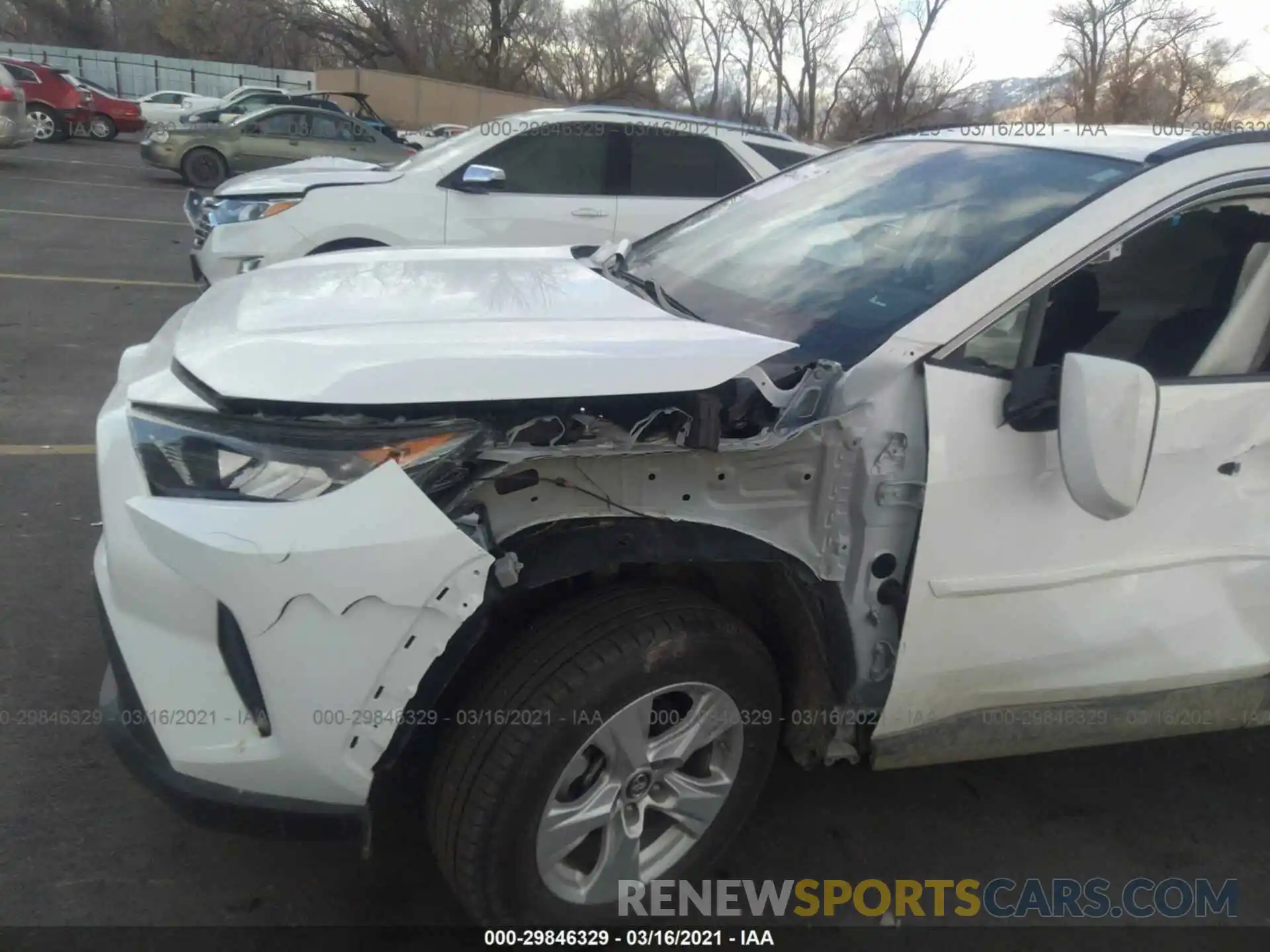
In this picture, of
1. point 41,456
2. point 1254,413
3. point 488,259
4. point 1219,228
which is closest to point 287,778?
point 488,259

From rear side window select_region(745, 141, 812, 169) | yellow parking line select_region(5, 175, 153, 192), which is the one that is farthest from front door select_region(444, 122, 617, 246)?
yellow parking line select_region(5, 175, 153, 192)

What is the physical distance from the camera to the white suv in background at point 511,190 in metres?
6.20

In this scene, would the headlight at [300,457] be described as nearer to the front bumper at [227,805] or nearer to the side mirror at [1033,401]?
the front bumper at [227,805]

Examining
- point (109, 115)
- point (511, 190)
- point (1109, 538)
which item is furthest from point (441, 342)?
point (109, 115)

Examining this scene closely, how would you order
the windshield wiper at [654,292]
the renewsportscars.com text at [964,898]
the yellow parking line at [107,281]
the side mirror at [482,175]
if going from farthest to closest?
the yellow parking line at [107,281], the side mirror at [482,175], the windshield wiper at [654,292], the renewsportscars.com text at [964,898]

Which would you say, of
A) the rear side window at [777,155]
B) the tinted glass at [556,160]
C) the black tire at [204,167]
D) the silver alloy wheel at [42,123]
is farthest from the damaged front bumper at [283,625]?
the silver alloy wheel at [42,123]

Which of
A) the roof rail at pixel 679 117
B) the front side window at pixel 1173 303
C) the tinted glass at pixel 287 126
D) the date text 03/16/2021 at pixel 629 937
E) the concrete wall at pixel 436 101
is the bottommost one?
the date text 03/16/2021 at pixel 629 937

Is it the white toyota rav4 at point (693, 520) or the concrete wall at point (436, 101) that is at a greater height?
the concrete wall at point (436, 101)

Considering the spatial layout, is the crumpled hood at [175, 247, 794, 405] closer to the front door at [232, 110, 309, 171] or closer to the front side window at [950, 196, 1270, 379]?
the front side window at [950, 196, 1270, 379]

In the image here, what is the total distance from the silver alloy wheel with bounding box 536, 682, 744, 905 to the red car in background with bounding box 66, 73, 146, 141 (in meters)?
25.0

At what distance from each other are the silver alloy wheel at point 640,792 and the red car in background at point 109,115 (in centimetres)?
2502

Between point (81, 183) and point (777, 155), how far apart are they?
12369mm

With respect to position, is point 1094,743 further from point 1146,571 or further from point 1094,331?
point 1094,331

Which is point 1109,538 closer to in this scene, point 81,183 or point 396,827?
point 396,827
